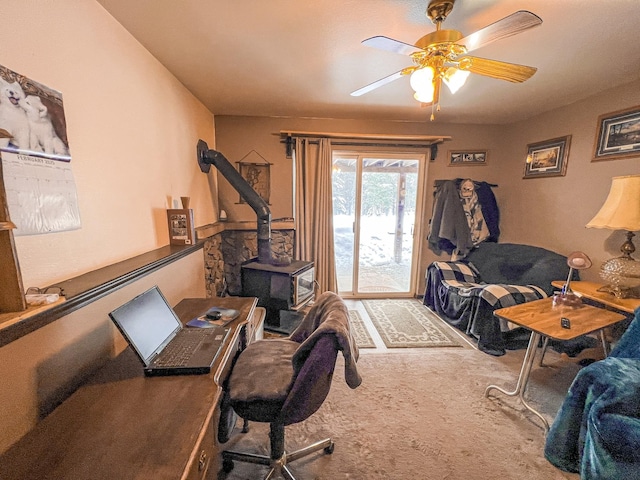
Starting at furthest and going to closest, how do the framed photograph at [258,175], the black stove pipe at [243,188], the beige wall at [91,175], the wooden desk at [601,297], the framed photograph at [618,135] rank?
the framed photograph at [258,175] < the black stove pipe at [243,188] < the framed photograph at [618,135] < the wooden desk at [601,297] < the beige wall at [91,175]

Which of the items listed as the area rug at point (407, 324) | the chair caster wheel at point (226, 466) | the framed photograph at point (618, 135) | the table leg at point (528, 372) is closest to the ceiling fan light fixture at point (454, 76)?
the table leg at point (528, 372)

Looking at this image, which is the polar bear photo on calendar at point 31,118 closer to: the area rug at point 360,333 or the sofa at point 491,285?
the area rug at point 360,333

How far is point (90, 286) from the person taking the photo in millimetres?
1091

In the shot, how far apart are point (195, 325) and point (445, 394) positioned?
72.9 inches

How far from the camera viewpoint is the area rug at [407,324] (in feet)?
9.04

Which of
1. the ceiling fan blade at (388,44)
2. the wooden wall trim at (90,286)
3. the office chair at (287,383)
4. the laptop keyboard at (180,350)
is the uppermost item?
the ceiling fan blade at (388,44)

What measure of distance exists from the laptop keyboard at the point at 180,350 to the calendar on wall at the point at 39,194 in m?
0.66

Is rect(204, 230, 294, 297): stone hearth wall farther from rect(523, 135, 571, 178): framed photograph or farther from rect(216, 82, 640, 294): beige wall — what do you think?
rect(523, 135, 571, 178): framed photograph

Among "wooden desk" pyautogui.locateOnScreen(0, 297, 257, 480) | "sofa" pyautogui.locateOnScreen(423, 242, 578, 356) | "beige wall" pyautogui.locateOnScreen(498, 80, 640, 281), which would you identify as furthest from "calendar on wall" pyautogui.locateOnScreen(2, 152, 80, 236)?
"beige wall" pyautogui.locateOnScreen(498, 80, 640, 281)

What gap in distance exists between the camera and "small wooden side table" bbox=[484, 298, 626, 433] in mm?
1662

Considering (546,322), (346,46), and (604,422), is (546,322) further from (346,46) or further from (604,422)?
(346,46)

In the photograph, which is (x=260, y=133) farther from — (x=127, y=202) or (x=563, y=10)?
(x=563, y=10)

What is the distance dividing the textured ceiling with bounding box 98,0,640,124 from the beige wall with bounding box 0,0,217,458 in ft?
0.87

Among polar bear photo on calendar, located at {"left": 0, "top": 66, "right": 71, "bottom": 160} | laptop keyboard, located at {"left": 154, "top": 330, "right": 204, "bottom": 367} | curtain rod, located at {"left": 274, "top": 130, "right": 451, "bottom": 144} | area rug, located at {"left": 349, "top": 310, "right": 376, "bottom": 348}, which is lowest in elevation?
area rug, located at {"left": 349, "top": 310, "right": 376, "bottom": 348}
